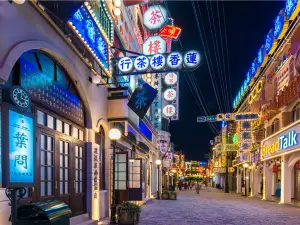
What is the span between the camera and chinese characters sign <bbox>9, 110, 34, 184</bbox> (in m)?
4.11

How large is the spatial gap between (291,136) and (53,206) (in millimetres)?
19417

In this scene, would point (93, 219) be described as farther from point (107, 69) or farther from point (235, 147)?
point (235, 147)

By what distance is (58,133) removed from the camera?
904 cm

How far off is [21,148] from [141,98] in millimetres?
9714

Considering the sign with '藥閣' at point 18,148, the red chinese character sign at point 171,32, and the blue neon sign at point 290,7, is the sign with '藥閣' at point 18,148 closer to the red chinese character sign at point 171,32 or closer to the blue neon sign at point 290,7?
the blue neon sign at point 290,7

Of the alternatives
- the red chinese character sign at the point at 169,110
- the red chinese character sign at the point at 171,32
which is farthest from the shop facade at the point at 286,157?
the red chinese character sign at the point at 171,32

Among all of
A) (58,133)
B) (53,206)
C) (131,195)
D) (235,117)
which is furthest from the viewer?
(235,117)

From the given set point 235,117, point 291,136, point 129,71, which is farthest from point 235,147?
point 129,71

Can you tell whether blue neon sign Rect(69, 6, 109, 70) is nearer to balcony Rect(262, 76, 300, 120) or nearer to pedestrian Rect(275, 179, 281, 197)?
balcony Rect(262, 76, 300, 120)

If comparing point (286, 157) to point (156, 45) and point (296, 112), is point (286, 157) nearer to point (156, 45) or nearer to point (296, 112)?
point (296, 112)

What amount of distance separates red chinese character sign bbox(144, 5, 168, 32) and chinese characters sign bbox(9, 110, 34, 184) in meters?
17.9

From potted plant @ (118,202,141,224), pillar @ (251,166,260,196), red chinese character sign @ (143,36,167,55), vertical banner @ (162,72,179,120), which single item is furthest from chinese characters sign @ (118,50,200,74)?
pillar @ (251,166,260,196)

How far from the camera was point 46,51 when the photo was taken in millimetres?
8156

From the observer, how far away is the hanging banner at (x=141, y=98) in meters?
13.7
